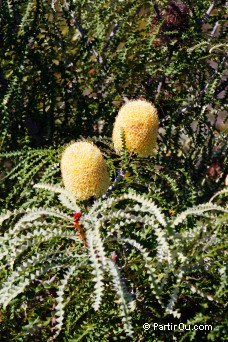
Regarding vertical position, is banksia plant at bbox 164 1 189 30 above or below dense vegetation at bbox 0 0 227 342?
above

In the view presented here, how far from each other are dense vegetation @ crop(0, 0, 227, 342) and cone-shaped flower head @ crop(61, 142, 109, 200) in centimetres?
3

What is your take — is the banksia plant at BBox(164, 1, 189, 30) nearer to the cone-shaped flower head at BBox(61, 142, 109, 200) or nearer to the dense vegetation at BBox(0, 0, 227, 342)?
the dense vegetation at BBox(0, 0, 227, 342)

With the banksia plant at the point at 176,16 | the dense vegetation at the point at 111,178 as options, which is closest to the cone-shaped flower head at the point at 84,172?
the dense vegetation at the point at 111,178

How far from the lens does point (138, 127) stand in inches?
42.7

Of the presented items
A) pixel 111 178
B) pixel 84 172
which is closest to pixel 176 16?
pixel 111 178

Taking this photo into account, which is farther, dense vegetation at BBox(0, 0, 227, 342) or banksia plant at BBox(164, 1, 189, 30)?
banksia plant at BBox(164, 1, 189, 30)

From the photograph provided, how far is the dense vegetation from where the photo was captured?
0.93 meters

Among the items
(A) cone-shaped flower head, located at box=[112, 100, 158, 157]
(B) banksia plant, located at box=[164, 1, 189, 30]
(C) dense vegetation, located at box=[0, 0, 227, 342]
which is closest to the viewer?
(C) dense vegetation, located at box=[0, 0, 227, 342]

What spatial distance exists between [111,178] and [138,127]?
0.16 meters

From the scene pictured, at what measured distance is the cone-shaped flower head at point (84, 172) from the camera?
3.28 feet

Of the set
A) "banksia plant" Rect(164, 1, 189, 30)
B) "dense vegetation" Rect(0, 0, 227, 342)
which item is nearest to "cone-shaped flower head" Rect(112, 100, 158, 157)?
"dense vegetation" Rect(0, 0, 227, 342)

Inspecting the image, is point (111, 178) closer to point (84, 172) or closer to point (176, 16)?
point (84, 172)

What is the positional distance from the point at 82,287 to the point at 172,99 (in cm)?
80

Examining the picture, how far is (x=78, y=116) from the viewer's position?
162 centimetres
